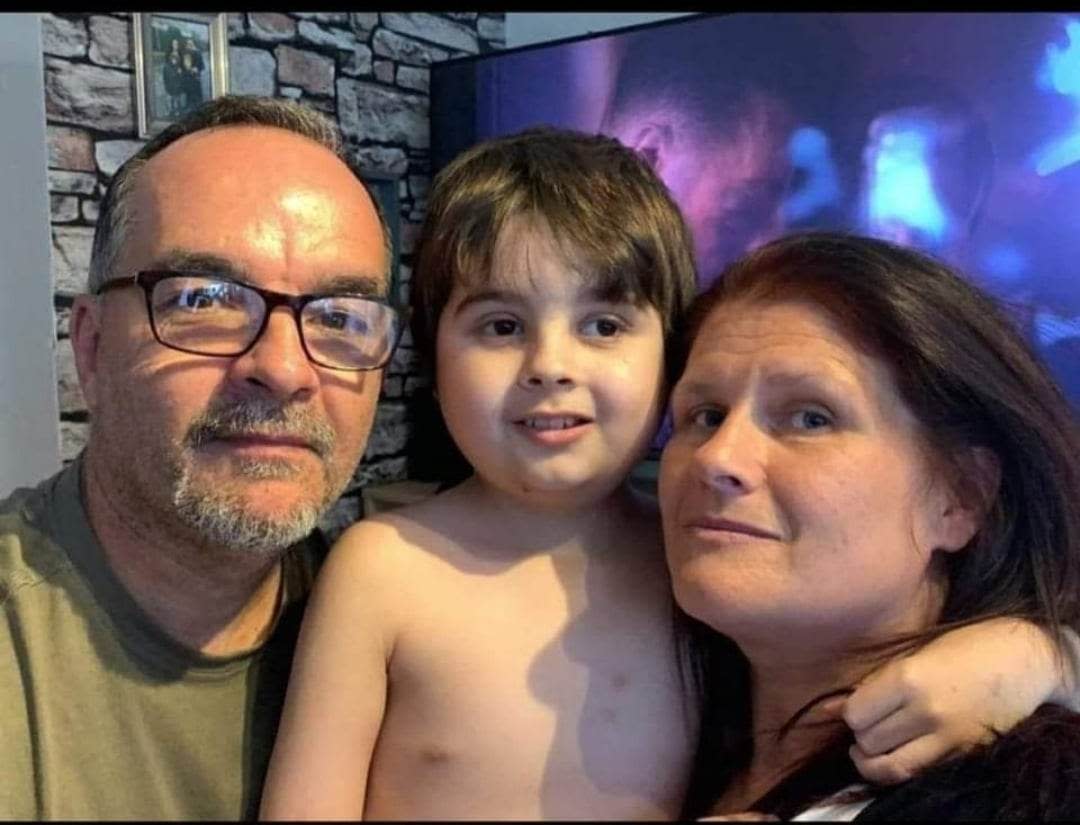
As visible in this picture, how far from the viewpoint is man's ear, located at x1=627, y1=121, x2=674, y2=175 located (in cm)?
220

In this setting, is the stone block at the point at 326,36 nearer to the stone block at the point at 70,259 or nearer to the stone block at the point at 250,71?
the stone block at the point at 250,71

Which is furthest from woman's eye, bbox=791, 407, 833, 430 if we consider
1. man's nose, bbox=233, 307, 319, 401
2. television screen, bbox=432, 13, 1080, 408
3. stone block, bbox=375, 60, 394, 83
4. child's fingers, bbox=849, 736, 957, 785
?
stone block, bbox=375, 60, 394, 83

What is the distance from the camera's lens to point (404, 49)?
2.59 m

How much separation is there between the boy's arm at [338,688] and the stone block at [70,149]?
1.28 m

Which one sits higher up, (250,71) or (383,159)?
(250,71)

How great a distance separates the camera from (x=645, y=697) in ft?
3.06

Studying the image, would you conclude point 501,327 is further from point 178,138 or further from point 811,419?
point 178,138

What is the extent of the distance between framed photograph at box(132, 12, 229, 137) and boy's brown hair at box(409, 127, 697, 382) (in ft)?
4.04

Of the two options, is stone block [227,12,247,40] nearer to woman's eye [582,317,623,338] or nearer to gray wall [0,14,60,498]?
gray wall [0,14,60,498]

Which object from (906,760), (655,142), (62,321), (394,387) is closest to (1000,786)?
A: (906,760)

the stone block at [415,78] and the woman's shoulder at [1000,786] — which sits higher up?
the stone block at [415,78]

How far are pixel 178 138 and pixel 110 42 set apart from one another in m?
1.07

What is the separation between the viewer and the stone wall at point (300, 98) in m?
1.84

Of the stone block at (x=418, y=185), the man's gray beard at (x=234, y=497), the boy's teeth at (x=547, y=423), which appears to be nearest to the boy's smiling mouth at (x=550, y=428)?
the boy's teeth at (x=547, y=423)
